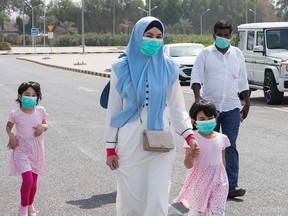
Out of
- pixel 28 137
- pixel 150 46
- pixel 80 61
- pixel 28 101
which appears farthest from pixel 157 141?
pixel 80 61

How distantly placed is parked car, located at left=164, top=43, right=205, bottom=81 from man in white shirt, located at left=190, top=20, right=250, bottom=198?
1844 centimetres

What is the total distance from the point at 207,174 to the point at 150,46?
57.1 inches

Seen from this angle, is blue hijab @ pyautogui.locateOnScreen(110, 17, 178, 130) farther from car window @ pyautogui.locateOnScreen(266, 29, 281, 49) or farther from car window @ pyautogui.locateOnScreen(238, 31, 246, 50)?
car window @ pyautogui.locateOnScreen(238, 31, 246, 50)

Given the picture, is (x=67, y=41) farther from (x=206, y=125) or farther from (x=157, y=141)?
(x=157, y=141)

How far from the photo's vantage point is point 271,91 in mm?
17609

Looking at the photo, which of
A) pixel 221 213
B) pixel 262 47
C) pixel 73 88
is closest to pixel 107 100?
pixel 221 213

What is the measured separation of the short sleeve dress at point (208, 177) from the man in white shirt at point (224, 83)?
125 centimetres

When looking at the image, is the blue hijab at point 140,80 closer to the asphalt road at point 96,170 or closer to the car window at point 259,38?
the asphalt road at point 96,170

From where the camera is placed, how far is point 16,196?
7.40 metres

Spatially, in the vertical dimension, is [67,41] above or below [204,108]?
below

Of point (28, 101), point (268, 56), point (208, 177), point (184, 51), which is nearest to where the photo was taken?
point (208, 177)

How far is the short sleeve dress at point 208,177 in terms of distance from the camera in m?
5.80

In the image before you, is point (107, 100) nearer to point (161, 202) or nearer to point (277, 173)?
point (161, 202)

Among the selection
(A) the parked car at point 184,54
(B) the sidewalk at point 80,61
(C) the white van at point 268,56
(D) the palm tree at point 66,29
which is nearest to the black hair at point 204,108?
(C) the white van at point 268,56
